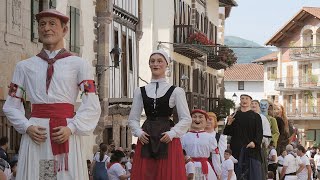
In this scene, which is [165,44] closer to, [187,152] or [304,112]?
[187,152]

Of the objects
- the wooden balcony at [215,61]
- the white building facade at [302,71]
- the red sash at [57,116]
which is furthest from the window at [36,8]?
the white building facade at [302,71]

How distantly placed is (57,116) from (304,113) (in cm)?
8451

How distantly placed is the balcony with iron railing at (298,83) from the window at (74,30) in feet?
210

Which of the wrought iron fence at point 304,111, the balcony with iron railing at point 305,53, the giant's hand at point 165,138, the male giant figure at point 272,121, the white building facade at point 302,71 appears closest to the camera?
the giant's hand at point 165,138

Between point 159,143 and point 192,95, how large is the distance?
3817 cm

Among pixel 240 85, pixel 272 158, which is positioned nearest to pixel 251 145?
pixel 272 158

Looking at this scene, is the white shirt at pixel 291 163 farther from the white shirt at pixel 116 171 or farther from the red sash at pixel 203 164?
the red sash at pixel 203 164

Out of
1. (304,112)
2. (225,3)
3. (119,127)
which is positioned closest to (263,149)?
(119,127)

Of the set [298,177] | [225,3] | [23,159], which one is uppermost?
[225,3]

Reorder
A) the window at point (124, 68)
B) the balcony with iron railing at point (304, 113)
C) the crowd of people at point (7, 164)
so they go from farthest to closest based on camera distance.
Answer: the balcony with iron railing at point (304, 113) → the window at point (124, 68) → the crowd of people at point (7, 164)

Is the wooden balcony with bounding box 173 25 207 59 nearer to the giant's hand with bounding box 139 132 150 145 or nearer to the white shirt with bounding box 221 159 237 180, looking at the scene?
the white shirt with bounding box 221 159 237 180

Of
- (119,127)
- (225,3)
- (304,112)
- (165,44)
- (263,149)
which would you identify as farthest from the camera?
(304,112)

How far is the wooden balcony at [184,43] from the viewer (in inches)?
1875

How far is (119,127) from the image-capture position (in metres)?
35.1
